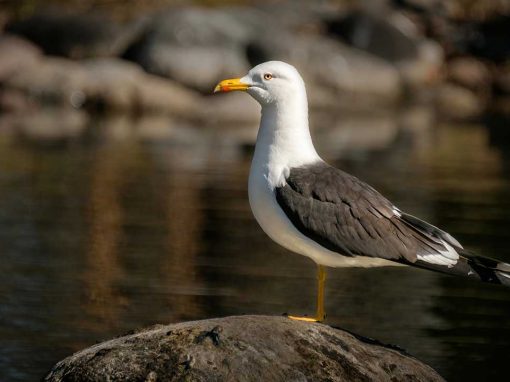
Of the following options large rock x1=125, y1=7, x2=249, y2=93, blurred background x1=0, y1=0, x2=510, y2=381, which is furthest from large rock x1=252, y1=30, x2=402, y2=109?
large rock x1=125, y1=7, x2=249, y2=93

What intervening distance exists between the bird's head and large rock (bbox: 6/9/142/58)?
35.0 metres

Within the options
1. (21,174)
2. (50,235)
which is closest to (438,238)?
(50,235)

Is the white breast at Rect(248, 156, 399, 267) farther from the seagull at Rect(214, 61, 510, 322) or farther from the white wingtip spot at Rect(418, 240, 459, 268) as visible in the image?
the white wingtip spot at Rect(418, 240, 459, 268)

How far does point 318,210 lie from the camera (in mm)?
9688

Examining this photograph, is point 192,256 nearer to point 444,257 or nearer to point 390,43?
point 444,257

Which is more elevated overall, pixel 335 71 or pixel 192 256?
pixel 192 256

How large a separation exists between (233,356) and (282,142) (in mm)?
1756

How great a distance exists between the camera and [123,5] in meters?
50.8

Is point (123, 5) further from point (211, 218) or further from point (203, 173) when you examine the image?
point (211, 218)

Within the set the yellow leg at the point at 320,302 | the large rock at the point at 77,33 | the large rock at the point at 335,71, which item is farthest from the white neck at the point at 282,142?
the large rock at the point at 77,33

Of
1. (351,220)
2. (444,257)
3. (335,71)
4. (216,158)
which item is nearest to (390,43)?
(335,71)

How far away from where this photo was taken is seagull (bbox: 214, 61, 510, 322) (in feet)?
31.2

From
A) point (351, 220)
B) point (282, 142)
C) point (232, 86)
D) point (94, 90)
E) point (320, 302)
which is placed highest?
point (232, 86)

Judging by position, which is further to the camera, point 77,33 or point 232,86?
point 77,33
